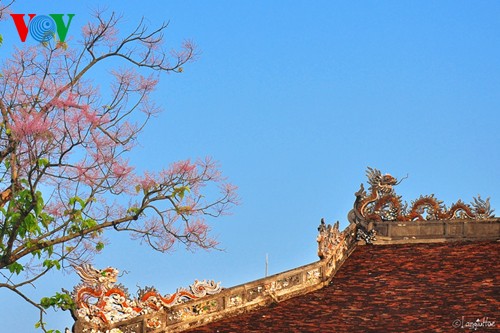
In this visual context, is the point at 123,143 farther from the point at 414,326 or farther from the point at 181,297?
the point at 414,326

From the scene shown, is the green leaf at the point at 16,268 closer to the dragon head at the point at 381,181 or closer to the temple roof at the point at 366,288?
the temple roof at the point at 366,288

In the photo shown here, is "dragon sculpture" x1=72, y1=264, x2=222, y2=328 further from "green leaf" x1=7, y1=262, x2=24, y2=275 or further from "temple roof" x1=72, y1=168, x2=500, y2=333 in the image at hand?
"green leaf" x1=7, y1=262, x2=24, y2=275

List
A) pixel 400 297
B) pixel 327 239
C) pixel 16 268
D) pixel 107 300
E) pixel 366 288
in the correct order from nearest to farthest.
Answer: pixel 16 268
pixel 107 300
pixel 400 297
pixel 366 288
pixel 327 239

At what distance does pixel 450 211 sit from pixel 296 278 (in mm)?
5519

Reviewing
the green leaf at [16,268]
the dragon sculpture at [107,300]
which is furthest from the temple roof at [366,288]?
the green leaf at [16,268]

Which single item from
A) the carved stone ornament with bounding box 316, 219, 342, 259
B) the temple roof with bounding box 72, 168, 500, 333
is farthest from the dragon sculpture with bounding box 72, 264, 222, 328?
the carved stone ornament with bounding box 316, 219, 342, 259

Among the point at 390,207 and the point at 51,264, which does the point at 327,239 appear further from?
the point at 51,264

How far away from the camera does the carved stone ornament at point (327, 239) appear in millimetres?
25078

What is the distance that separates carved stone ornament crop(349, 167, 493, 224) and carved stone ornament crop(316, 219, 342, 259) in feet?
5.88

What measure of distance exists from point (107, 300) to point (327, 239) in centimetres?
654

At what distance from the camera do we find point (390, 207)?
28.1 metres

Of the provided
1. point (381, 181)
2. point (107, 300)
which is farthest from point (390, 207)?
point (107, 300)

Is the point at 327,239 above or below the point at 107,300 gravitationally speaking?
above

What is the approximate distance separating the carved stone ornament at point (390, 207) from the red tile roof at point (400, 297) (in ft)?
2.56
